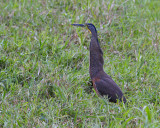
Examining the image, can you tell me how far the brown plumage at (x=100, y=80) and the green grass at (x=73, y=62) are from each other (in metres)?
0.16

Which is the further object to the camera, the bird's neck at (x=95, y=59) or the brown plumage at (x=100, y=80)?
the bird's neck at (x=95, y=59)

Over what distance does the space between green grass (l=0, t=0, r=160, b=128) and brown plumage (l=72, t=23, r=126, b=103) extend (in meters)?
0.16

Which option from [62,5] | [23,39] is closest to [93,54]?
[23,39]

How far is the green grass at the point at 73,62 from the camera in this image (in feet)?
12.8

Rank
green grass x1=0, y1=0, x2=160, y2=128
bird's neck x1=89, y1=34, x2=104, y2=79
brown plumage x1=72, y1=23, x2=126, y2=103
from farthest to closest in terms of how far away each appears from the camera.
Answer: bird's neck x1=89, y1=34, x2=104, y2=79 < brown plumage x1=72, y1=23, x2=126, y2=103 < green grass x1=0, y1=0, x2=160, y2=128

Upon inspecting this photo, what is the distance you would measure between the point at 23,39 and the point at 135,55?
2.30 meters

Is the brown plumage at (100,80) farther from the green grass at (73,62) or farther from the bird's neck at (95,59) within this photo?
the green grass at (73,62)

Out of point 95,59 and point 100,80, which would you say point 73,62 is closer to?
point 95,59

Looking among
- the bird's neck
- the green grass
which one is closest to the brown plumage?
the bird's neck

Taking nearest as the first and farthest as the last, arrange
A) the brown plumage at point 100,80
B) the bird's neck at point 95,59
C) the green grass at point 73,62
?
the green grass at point 73,62 < the brown plumage at point 100,80 < the bird's neck at point 95,59

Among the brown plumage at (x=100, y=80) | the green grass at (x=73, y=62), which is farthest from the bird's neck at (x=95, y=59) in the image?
the green grass at (x=73, y=62)

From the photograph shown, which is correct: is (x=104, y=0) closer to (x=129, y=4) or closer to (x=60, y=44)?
(x=129, y=4)

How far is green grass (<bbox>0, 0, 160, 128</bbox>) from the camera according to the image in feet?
12.8

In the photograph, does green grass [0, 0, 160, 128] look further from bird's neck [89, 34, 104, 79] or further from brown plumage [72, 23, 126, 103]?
bird's neck [89, 34, 104, 79]
